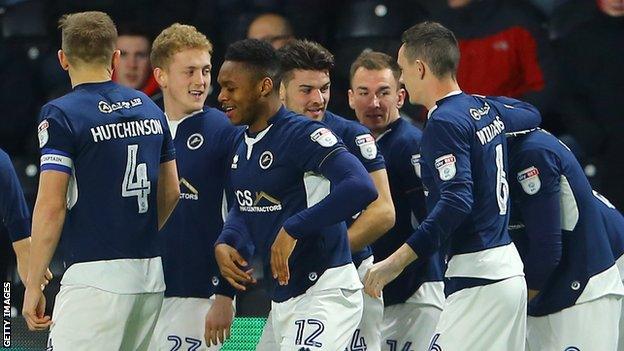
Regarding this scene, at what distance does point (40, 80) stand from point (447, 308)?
5.00 m

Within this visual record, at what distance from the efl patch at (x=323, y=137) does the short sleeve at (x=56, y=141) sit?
0.95 metres

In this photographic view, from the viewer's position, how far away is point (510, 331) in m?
5.75

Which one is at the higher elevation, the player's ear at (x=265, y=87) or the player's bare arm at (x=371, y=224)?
the player's ear at (x=265, y=87)

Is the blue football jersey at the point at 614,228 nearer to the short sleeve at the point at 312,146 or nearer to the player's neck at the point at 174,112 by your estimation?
the short sleeve at the point at 312,146

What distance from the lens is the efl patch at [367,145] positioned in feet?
20.9

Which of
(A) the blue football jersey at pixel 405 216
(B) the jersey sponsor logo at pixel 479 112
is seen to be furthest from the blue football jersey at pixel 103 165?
(A) the blue football jersey at pixel 405 216

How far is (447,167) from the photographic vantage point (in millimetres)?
5625

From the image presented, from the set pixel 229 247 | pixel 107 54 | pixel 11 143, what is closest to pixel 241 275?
pixel 229 247

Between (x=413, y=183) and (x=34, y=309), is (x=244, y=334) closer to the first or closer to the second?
(x=413, y=183)

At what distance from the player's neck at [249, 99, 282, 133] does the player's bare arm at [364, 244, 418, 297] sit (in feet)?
2.44

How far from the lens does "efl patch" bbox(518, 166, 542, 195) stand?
236 inches

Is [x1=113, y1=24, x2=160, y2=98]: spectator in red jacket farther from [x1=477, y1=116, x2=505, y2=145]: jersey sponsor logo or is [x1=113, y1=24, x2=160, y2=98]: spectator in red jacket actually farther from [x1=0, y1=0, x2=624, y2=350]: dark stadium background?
[x1=477, y1=116, x2=505, y2=145]: jersey sponsor logo

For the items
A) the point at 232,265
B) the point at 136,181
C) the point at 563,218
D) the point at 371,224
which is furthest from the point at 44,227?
the point at 563,218

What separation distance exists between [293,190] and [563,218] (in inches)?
52.1
